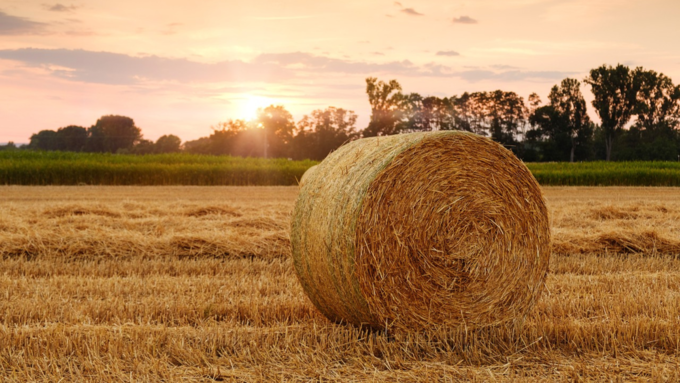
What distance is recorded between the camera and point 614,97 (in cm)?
6116

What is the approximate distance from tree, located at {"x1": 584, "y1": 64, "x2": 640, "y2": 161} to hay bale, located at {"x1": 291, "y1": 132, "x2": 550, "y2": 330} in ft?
198

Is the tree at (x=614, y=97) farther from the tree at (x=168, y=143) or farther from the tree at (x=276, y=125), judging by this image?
the tree at (x=168, y=143)

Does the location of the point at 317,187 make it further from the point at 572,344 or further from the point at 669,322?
the point at 669,322

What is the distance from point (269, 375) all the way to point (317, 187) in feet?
5.40

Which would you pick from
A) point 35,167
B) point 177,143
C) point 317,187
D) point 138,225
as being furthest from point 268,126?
point 317,187

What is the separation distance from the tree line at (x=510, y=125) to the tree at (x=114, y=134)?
102mm

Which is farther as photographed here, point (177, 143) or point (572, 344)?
point (177, 143)

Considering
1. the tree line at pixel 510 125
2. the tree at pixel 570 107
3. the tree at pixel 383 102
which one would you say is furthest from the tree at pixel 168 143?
the tree at pixel 570 107

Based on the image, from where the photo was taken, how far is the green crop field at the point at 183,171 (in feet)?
78.6

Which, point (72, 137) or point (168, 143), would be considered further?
point (168, 143)

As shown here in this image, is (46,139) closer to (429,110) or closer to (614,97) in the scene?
(429,110)

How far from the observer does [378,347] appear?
14.5ft

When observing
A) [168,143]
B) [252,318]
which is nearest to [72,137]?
[168,143]

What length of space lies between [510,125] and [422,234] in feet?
195
